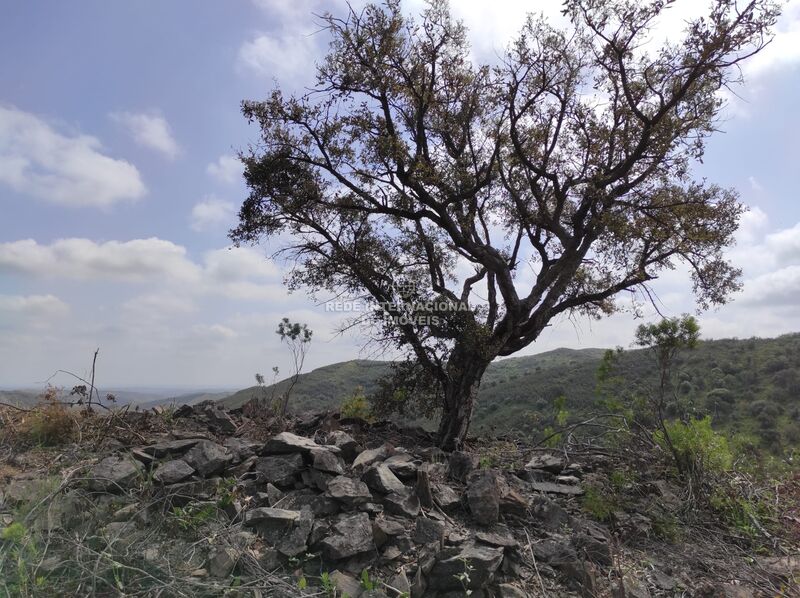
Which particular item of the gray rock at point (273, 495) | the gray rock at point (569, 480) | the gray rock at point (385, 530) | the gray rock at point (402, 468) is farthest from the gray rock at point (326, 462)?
the gray rock at point (569, 480)

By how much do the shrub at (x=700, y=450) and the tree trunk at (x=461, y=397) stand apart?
316cm

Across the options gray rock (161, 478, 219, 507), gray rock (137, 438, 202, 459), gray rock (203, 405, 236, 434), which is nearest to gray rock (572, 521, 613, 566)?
gray rock (161, 478, 219, 507)

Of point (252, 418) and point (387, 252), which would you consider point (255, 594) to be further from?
point (387, 252)

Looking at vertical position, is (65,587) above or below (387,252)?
below

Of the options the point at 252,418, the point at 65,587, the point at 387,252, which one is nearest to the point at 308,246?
the point at 387,252

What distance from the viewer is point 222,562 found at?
4.17 meters

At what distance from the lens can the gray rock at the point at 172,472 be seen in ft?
17.0

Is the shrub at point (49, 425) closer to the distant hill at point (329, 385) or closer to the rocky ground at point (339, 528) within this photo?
the rocky ground at point (339, 528)

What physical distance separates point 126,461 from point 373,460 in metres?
2.68

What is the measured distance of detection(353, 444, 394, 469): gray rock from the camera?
19.1 feet

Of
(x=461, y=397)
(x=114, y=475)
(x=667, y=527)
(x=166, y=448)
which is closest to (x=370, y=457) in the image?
(x=166, y=448)

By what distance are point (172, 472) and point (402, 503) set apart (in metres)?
2.37

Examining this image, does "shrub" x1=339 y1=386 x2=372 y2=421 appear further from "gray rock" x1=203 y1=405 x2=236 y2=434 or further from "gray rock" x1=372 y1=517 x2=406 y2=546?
"gray rock" x1=372 y1=517 x2=406 y2=546

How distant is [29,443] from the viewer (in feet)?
21.6
